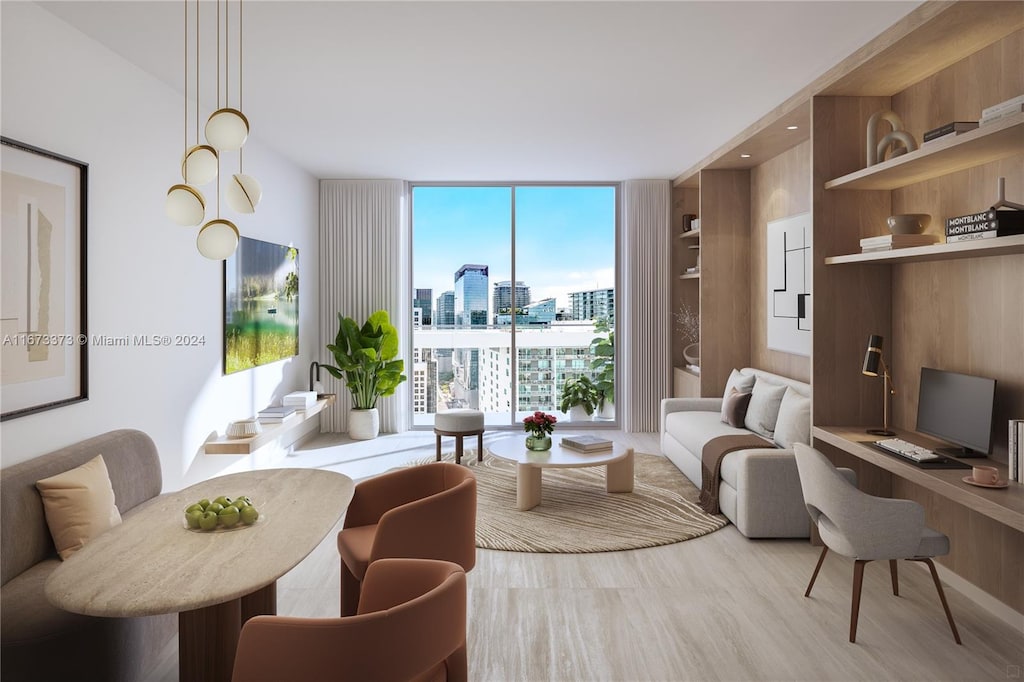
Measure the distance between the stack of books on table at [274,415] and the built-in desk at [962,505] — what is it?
3.88 m

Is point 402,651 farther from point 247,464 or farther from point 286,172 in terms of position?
point 286,172

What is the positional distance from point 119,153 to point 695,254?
5.60 metres

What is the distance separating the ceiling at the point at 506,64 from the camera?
2943 millimetres

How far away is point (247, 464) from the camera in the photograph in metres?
5.18

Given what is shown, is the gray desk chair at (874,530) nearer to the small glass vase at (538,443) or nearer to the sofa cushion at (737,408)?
the small glass vase at (538,443)

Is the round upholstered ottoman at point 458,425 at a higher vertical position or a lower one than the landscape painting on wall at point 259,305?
lower

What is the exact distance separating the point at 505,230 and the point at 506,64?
12.1ft

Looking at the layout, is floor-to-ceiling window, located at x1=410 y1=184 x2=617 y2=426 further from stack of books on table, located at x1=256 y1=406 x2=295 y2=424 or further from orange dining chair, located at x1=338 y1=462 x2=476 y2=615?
orange dining chair, located at x1=338 y1=462 x2=476 y2=615

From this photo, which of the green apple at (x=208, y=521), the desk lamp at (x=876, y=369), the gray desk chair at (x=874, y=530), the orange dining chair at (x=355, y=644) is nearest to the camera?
the orange dining chair at (x=355, y=644)

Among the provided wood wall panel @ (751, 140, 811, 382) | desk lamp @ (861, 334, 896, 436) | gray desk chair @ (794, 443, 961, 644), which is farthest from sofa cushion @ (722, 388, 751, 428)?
gray desk chair @ (794, 443, 961, 644)

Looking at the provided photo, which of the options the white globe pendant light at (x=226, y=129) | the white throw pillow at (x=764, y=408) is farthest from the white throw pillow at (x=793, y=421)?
the white globe pendant light at (x=226, y=129)

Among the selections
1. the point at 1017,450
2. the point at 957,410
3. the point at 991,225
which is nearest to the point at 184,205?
the point at 991,225

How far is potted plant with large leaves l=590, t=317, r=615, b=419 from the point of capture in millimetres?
7332

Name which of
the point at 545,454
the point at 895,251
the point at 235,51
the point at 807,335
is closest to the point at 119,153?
the point at 235,51
